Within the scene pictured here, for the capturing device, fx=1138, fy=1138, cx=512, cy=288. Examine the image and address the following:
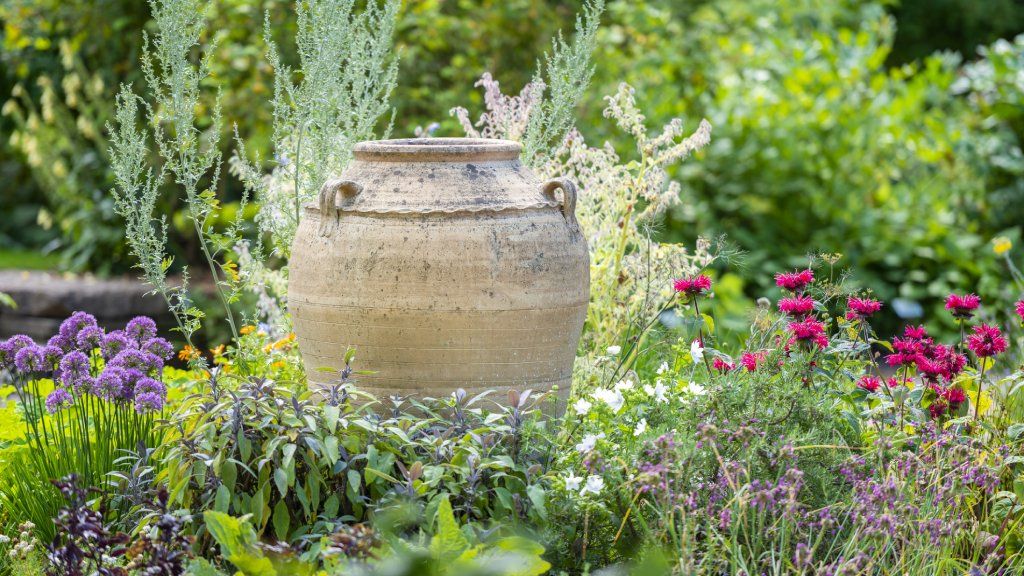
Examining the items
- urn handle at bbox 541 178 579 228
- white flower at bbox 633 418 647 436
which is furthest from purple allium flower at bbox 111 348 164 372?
white flower at bbox 633 418 647 436

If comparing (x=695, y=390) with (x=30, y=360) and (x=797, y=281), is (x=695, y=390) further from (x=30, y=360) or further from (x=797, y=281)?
(x=30, y=360)

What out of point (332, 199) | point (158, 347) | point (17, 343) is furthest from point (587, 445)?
point (17, 343)

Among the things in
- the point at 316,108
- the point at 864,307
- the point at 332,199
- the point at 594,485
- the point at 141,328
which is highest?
the point at 316,108

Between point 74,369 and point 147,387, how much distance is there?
248 mm

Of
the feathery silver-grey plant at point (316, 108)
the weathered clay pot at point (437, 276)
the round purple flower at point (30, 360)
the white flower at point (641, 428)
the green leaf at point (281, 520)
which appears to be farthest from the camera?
the feathery silver-grey plant at point (316, 108)

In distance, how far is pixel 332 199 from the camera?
348cm

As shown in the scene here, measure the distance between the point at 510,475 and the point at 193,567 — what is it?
32.6 inches

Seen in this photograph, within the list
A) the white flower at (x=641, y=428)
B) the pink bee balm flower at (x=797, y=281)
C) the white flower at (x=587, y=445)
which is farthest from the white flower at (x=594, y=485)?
the pink bee balm flower at (x=797, y=281)

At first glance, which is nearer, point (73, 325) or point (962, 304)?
point (962, 304)

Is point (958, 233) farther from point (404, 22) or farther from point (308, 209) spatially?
point (308, 209)

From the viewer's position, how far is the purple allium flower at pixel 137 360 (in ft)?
10.7

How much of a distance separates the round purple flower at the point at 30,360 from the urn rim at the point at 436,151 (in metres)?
1.12

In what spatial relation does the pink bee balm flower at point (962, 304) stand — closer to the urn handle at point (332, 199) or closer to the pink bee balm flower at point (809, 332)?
the pink bee balm flower at point (809, 332)

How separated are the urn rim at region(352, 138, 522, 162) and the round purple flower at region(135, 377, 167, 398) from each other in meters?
0.94
